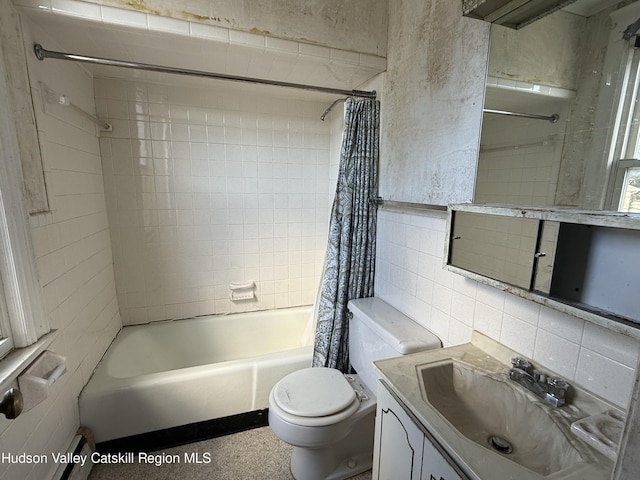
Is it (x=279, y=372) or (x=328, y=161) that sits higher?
(x=328, y=161)

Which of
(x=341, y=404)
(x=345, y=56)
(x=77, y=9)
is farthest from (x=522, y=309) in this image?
(x=77, y=9)

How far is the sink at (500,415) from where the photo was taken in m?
0.79

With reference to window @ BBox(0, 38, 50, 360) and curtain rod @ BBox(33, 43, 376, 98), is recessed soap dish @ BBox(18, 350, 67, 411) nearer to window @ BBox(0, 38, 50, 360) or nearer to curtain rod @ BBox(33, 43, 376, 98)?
window @ BBox(0, 38, 50, 360)

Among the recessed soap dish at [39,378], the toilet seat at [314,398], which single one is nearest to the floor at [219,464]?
the toilet seat at [314,398]

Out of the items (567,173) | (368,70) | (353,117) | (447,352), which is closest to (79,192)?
(353,117)

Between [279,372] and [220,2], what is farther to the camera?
[279,372]

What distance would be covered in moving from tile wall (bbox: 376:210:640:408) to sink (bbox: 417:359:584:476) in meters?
0.14

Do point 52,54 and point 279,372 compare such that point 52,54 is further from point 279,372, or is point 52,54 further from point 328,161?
point 279,372

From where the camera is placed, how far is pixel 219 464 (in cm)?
157

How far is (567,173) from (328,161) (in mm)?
1794

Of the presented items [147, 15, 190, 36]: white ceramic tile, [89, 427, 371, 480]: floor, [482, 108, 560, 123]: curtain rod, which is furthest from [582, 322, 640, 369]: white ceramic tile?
[147, 15, 190, 36]: white ceramic tile

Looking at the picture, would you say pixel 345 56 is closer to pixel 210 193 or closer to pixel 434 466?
pixel 210 193

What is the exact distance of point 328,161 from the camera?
2482 millimetres

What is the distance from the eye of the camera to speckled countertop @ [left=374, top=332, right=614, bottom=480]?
654 millimetres
